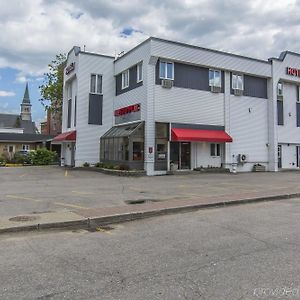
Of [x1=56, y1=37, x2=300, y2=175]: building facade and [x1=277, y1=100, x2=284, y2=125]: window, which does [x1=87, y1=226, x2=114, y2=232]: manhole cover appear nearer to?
[x1=56, y1=37, x2=300, y2=175]: building facade

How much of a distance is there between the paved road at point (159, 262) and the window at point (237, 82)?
22.1m

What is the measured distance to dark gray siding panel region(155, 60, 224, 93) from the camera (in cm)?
2669

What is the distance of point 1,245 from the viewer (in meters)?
6.93

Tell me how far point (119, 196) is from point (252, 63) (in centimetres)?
2097

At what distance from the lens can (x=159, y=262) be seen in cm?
582

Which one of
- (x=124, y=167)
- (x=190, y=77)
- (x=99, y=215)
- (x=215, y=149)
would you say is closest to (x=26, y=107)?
(x=190, y=77)

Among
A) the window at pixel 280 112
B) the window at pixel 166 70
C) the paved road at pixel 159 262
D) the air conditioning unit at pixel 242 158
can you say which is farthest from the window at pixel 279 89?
the paved road at pixel 159 262

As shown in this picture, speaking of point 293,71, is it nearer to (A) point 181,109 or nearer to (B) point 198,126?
(B) point 198,126

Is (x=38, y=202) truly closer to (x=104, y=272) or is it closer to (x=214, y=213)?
(x=214, y=213)

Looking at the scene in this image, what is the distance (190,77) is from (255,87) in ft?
22.7

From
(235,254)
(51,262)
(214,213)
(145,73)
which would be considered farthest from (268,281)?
(145,73)

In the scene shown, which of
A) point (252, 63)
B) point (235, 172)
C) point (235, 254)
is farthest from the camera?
point (252, 63)

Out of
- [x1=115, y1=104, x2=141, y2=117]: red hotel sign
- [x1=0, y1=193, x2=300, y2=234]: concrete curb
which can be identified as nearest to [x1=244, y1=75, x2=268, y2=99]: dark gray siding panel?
[x1=115, y1=104, x2=141, y2=117]: red hotel sign

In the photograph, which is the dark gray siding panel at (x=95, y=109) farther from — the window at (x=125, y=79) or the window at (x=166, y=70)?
the window at (x=166, y=70)
